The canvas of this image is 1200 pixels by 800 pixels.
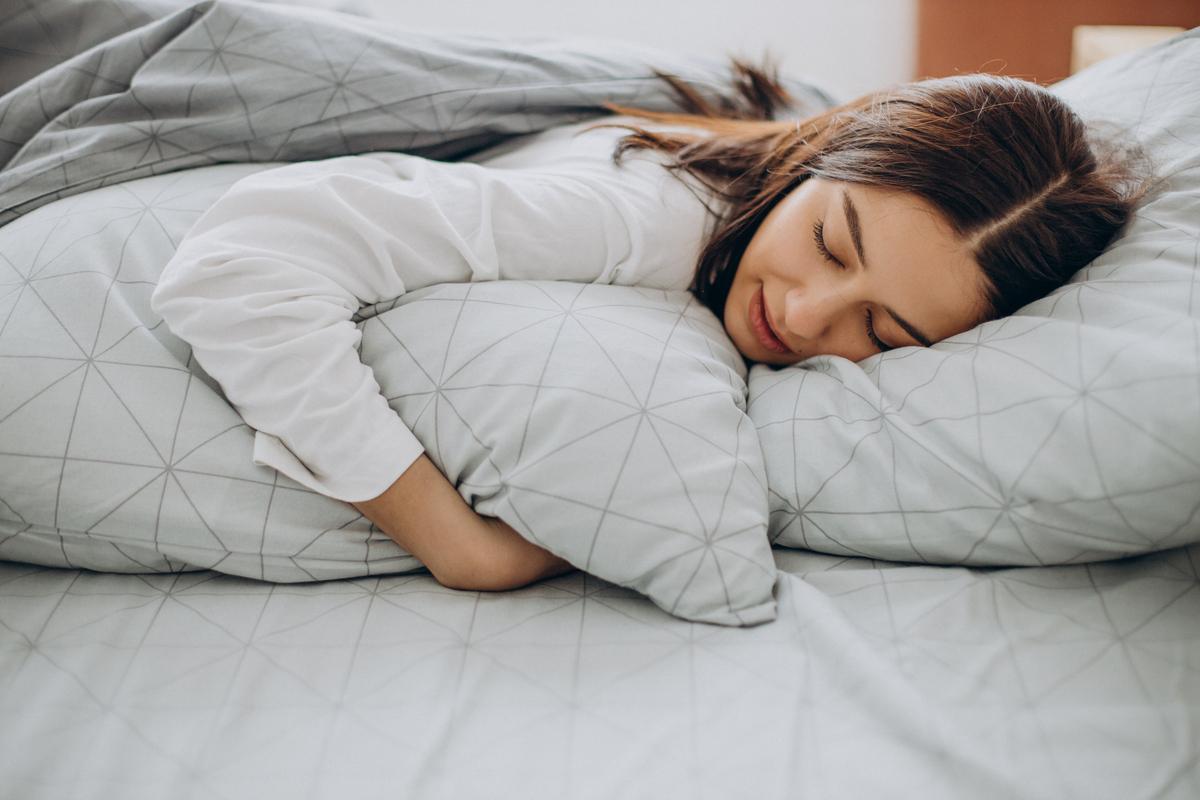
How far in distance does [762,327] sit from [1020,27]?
3.45ft

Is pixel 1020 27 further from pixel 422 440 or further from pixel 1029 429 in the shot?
pixel 422 440

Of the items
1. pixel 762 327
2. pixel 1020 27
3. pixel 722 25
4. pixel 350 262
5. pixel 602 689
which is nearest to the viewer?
pixel 602 689

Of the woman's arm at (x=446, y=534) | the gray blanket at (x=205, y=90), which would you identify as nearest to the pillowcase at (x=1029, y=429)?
the woman's arm at (x=446, y=534)

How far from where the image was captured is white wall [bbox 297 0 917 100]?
62.2 inches

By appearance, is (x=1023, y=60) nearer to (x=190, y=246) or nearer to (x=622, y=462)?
(x=622, y=462)

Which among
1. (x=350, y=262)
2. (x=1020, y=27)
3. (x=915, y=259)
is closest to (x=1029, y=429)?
(x=915, y=259)

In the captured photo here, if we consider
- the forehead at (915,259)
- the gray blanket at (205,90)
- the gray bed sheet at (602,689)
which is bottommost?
the gray bed sheet at (602,689)

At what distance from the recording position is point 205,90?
806 mm

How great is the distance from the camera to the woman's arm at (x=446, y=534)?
24.4 inches

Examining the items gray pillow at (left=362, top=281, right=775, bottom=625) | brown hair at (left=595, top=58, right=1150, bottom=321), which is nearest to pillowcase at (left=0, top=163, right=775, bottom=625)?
gray pillow at (left=362, top=281, right=775, bottom=625)

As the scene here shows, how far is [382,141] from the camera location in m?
0.87

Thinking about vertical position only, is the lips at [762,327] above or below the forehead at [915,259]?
below

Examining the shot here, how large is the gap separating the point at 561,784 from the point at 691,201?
0.56 meters

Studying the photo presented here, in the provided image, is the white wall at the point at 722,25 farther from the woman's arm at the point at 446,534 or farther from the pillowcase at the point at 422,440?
the woman's arm at the point at 446,534
